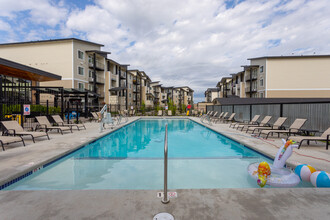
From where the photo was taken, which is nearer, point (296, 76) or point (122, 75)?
point (296, 76)

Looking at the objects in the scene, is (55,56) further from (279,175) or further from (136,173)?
(279,175)

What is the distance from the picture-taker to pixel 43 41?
976 inches

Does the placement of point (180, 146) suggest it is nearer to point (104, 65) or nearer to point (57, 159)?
point (57, 159)

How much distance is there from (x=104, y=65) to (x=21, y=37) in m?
16.3

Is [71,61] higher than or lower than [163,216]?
higher

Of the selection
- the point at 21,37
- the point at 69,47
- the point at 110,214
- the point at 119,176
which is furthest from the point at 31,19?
the point at 110,214

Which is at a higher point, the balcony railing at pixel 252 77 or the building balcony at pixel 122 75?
the building balcony at pixel 122 75

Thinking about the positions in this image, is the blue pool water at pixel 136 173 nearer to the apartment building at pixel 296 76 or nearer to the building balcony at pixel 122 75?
the apartment building at pixel 296 76

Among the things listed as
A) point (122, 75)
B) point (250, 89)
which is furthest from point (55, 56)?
point (250, 89)

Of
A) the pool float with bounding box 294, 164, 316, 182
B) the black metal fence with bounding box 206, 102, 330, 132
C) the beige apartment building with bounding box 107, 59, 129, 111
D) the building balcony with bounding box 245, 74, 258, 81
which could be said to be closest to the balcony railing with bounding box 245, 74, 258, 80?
the building balcony with bounding box 245, 74, 258, 81

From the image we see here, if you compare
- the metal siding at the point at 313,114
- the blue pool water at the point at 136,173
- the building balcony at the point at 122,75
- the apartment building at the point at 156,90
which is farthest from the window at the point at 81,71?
the apartment building at the point at 156,90

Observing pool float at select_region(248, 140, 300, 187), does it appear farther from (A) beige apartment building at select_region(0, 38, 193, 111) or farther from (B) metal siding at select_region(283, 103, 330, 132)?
(A) beige apartment building at select_region(0, 38, 193, 111)

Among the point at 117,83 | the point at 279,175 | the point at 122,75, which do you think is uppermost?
the point at 122,75

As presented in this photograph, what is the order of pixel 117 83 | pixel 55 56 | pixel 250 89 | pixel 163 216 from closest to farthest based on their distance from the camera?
pixel 163 216 → pixel 55 56 → pixel 117 83 → pixel 250 89
